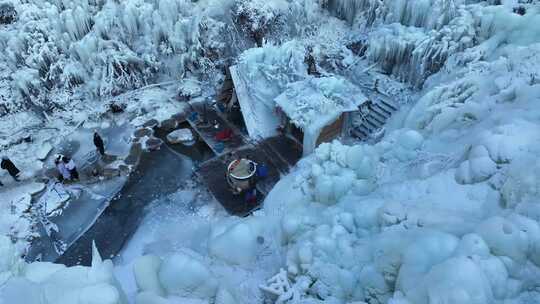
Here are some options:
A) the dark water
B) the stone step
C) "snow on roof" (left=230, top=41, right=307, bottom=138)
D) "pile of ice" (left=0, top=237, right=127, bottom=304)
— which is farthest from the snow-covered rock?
the stone step

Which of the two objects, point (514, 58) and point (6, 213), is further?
point (6, 213)

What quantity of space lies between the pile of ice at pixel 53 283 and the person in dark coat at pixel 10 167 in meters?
7.66

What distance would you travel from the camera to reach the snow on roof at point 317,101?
41.3 feet

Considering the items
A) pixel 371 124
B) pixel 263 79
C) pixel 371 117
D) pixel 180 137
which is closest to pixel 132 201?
pixel 180 137

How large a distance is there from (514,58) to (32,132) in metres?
16.8

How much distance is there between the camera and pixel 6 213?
12148mm

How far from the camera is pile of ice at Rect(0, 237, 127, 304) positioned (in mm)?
→ 5242

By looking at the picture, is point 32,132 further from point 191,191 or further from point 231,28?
point 231,28

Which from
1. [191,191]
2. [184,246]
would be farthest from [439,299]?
[191,191]

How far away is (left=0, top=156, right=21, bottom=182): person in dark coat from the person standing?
1818mm

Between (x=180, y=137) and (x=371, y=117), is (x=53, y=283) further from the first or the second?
Answer: (x=371, y=117)

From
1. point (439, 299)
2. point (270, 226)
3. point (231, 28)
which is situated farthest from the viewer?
point (231, 28)

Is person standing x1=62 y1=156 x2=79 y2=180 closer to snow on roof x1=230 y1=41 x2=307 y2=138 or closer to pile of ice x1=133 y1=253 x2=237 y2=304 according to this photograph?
snow on roof x1=230 y1=41 x2=307 y2=138

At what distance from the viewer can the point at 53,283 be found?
5.51m
